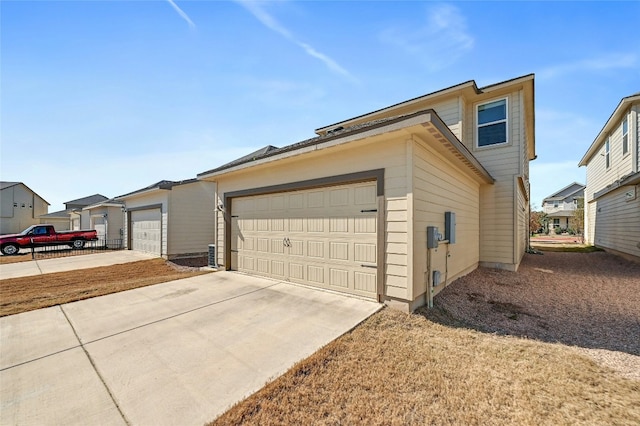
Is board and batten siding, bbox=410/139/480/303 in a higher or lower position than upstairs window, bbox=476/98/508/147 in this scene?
lower

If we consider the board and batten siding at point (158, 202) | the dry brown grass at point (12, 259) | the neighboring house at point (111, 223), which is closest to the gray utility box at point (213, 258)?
the board and batten siding at point (158, 202)

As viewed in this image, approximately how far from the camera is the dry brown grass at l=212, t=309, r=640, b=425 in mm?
2014

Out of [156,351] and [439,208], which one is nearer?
[156,351]

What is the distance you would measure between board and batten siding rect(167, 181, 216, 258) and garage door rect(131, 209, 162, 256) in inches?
35.6

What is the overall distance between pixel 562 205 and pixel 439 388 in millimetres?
52433

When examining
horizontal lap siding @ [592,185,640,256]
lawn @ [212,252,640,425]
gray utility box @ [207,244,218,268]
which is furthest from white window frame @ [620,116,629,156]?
gray utility box @ [207,244,218,268]

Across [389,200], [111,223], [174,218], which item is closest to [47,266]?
[174,218]

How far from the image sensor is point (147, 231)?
12.6 m

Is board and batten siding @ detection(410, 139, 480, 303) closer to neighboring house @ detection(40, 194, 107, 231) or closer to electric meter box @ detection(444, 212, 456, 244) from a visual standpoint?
electric meter box @ detection(444, 212, 456, 244)

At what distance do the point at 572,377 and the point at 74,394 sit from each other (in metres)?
4.78

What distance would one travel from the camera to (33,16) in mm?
4965

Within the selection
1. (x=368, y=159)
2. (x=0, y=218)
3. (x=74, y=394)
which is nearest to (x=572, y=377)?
(x=368, y=159)

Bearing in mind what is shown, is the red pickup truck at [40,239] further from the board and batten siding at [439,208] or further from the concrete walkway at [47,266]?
the board and batten siding at [439,208]

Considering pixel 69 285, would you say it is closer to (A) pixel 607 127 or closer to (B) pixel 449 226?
(B) pixel 449 226
